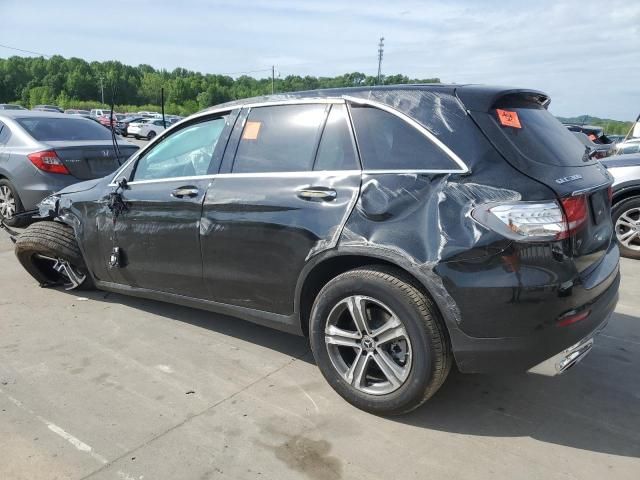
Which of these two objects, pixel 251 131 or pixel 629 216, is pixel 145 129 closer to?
pixel 629 216

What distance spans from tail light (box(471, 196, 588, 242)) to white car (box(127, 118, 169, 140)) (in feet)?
112

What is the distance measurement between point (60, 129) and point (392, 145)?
603cm

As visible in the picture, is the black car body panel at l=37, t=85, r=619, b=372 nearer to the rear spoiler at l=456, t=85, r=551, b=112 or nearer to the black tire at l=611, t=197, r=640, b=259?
the rear spoiler at l=456, t=85, r=551, b=112

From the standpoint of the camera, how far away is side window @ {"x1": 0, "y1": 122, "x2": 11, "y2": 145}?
23.8 ft

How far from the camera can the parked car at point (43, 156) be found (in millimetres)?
6691

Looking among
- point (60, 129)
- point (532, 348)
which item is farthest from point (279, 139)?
point (60, 129)

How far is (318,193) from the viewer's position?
299 cm

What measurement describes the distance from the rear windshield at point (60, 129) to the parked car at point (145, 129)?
2764cm

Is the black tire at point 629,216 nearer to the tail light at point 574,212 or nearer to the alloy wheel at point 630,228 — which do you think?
the alloy wheel at point 630,228

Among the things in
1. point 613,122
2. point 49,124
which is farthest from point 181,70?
point 49,124

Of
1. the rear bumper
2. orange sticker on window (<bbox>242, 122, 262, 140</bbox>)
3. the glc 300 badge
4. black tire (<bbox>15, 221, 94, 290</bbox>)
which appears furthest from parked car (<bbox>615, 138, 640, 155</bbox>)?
black tire (<bbox>15, 221, 94, 290</bbox>)

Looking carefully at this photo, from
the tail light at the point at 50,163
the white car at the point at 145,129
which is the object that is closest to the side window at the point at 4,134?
the tail light at the point at 50,163

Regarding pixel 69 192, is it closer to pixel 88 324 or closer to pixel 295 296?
pixel 88 324

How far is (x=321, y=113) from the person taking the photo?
317 cm
